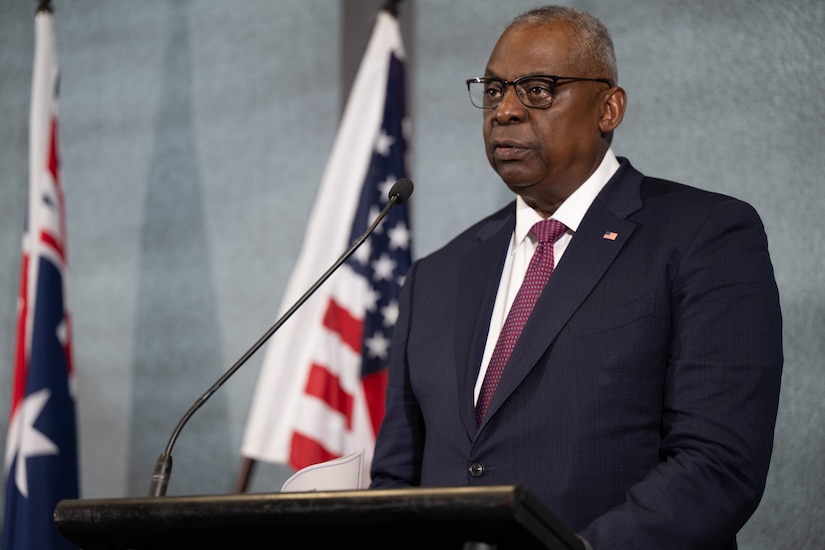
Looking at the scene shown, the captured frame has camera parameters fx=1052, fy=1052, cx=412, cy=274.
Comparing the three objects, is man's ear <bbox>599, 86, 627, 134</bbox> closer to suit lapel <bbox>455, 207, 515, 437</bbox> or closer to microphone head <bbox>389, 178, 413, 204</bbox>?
suit lapel <bbox>455, 207, 515, 437</bbox>

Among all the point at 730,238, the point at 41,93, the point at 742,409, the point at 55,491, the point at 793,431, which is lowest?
the point at 55,491

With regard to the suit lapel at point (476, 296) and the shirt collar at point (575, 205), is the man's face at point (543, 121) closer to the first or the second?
the shirt collar at point (575, 205)

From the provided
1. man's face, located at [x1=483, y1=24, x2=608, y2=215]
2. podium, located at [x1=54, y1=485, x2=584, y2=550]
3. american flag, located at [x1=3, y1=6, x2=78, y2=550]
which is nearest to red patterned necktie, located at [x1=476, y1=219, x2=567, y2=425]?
man's face, located at [x1=483, y1=24, x2=608, y2=215]

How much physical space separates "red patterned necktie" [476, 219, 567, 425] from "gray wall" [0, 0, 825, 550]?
950mm

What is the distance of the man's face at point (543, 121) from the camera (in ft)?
6.76

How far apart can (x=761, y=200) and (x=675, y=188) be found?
843mm

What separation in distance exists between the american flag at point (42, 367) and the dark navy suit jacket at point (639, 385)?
1.71 metres

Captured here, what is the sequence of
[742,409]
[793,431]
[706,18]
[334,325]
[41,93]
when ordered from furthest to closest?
1. [41,93]
2. [334,325]
3. [706,18]
4. [793,431]
5. [742,409]

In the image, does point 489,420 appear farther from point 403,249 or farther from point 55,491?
point 55,491

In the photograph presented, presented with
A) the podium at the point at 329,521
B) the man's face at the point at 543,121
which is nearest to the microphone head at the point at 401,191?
the man's face at the point at 543,121

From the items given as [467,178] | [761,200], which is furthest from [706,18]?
[467,178]

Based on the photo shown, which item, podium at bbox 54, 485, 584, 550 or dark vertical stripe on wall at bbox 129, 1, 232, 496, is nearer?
podium at bbox 54, 485, 584, 550

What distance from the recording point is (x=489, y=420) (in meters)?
1.85

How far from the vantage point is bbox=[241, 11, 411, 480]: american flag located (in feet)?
10.3
